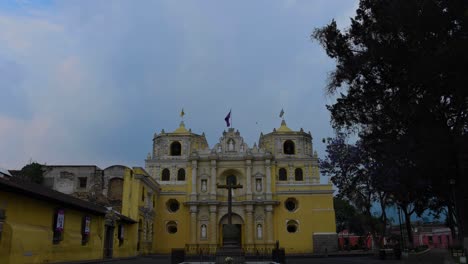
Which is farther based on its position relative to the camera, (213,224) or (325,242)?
(213,224)

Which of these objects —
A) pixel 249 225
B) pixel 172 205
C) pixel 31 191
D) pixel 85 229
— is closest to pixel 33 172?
pixel 85 229

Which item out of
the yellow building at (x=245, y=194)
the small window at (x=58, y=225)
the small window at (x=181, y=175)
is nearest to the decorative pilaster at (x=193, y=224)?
the yellow building at (x=245, y=194)

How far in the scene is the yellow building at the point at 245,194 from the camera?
4322 cm

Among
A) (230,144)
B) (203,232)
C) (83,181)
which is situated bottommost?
(203,232)

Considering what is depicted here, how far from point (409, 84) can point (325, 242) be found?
29.9m

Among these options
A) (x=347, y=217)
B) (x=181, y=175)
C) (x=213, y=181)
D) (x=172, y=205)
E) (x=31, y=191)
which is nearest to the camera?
(x=31, y=191)

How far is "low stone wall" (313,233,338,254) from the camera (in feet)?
138

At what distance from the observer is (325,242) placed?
4231 cm

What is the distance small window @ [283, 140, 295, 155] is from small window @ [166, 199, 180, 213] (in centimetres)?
1334

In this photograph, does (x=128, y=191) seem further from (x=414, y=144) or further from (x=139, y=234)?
(x=414, y=144)

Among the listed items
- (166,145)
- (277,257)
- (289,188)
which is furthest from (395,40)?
(166,145)

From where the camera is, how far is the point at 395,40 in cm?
1567

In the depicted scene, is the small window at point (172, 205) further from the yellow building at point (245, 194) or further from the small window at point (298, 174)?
the small window at point (298, 174)

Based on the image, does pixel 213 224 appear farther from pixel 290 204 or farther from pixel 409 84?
pixel 409 84
